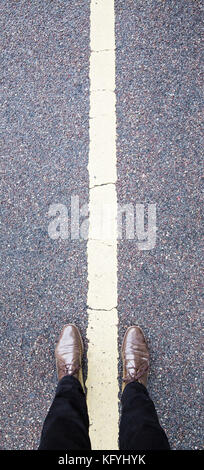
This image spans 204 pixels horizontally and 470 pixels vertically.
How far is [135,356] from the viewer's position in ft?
6.07

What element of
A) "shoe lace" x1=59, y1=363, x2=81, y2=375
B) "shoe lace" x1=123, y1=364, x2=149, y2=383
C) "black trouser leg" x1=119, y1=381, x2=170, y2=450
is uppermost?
"shoe lace" x1=59, y1=363, x2=81, y2=375

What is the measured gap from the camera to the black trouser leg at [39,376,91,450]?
1.45 metres

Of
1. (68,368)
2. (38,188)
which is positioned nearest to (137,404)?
(68,368)

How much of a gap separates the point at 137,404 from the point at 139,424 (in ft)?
0.41

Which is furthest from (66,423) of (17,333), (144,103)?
(144,103)

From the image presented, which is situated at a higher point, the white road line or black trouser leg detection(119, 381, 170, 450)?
the white road line

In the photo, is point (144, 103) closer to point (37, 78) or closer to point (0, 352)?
point (37, 78)

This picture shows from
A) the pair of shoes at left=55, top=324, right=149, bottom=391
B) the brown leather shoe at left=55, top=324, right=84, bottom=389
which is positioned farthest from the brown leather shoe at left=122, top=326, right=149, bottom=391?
the brown leather shoe at left=55, top=324, right=84, bottom=389

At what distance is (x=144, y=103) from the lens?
204 cm

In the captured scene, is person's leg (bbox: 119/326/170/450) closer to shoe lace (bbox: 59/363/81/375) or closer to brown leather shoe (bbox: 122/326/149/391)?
brown leather shoe (bbox: 122/326/149/391)

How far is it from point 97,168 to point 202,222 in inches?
25.0

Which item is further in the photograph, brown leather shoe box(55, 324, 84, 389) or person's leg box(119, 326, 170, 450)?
brown leather shoe box(55, 324, 84, 389)

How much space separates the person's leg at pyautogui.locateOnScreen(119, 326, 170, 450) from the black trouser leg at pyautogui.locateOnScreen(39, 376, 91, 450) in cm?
18

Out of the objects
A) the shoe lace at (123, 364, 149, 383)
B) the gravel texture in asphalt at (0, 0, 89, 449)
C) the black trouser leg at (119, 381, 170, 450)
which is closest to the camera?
the black trouser leg at (119, 381, 170, 450)
